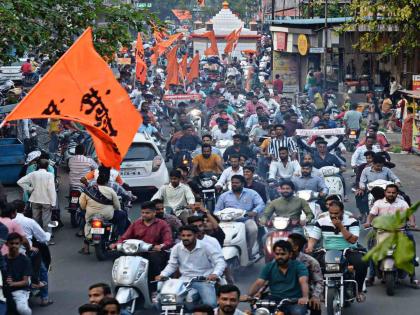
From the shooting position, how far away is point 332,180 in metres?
16.4

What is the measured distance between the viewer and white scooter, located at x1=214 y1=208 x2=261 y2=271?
12289 millimetres

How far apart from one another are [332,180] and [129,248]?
19.8 ft

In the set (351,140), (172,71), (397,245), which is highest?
(397,245)

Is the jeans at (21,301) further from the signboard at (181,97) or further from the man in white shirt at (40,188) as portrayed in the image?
the signboard at (181,97)

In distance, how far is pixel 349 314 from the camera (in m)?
11.3

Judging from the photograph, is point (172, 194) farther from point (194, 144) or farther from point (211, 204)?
point (194, 144)

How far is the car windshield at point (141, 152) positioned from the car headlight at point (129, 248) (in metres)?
7.56

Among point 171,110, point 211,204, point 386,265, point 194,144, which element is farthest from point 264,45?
point 386,265

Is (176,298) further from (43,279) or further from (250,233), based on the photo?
(250,233)

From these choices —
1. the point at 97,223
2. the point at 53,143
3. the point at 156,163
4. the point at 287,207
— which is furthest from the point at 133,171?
the point at 53,143

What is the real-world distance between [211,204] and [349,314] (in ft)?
17.8

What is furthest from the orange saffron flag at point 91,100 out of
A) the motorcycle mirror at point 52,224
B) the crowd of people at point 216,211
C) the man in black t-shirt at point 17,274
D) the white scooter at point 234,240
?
the motorcycle mirror at point 52,224

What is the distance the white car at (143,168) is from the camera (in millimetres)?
18375

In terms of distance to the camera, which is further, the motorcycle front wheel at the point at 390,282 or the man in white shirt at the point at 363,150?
the man in white shirt at the point at 363,150
